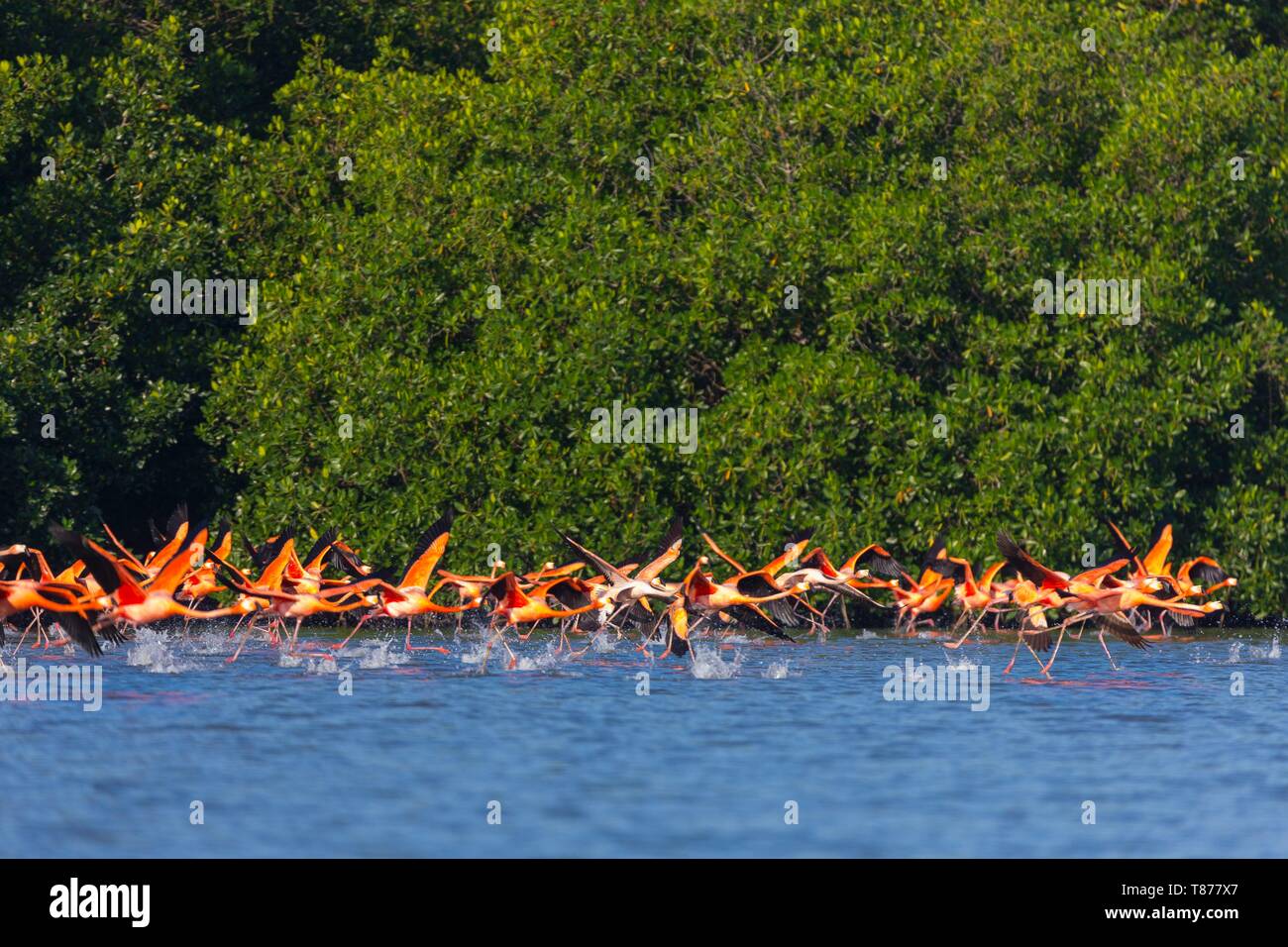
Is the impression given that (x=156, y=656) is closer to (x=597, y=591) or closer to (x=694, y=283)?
(x=597, y=591)

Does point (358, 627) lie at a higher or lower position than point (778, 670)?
higher

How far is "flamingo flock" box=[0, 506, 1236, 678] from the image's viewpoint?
955 inches

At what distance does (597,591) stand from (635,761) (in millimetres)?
7216

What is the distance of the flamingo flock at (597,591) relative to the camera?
79.6 feet

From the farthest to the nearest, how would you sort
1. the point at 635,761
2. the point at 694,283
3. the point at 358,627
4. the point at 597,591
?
1. the point at 694,283
2. the point at 358,627
3. the point at 597,591
4. the point at 635,761

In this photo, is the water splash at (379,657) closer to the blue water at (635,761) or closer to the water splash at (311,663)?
the blue water at (635,761)

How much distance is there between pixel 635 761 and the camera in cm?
1950

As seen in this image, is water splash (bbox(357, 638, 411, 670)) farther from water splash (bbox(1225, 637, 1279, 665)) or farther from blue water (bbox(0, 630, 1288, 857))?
water splash (bbox(1225, 637, 1279, 665))

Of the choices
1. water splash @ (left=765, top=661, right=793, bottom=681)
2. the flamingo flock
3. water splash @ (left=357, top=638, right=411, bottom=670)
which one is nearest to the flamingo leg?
the flamingo flock

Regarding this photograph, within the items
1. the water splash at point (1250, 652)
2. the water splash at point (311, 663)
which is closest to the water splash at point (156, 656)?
the water splash at point (311, 663)

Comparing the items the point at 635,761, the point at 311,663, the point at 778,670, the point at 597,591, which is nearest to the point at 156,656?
the point at 311,663

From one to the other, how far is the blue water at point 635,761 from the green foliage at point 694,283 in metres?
5.27
